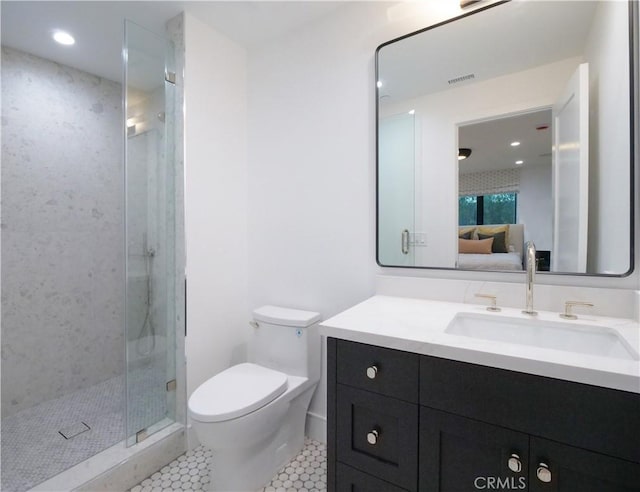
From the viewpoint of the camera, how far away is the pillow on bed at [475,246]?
1.33 m

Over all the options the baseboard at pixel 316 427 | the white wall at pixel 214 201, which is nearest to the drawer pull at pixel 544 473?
the baseboard at pixel 316 427

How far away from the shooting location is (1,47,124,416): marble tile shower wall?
1.95m

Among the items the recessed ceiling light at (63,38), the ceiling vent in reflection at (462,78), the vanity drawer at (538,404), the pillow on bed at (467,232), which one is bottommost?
the vanity drawer at (538,404)

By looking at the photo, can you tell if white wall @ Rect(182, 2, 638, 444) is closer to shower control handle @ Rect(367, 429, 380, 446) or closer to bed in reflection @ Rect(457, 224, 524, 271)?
bed in reflection @ Rect(457, 224, 524, 271)

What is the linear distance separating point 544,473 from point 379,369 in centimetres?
44

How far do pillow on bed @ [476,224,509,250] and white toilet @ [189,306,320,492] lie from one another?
3.00 feet

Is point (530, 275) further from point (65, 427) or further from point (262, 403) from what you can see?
point (65, 427)

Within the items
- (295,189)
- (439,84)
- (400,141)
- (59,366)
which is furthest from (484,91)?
(59,366)

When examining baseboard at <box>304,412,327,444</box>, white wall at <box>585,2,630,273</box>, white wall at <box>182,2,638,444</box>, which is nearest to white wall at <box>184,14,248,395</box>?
white wall at <box>182,2,638,444</box>

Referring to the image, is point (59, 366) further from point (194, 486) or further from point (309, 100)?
point (309, 100)

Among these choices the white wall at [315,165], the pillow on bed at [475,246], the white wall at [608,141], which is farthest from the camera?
the white wall at [315,165]

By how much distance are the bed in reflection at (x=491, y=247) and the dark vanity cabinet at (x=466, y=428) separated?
638mm

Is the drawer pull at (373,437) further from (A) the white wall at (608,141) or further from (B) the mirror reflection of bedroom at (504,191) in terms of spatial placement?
(A) the white wall at (608,141)

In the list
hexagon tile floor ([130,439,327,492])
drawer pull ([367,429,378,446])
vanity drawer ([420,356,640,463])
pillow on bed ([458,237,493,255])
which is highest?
pillow on bed ([458,237,493,255])
